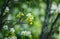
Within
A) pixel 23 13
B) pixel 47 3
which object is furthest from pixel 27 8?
pixel 47 3

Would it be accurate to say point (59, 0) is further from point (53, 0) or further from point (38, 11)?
point (38, 11)

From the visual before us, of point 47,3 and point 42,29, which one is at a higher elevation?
point 47,3

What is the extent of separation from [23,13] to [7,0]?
0.64 ft

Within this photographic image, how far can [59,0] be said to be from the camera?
190cm

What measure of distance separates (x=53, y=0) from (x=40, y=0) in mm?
125

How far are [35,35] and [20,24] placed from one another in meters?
0.18

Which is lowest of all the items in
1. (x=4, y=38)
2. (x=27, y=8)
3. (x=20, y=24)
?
(x=4, y=38)

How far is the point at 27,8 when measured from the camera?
1893mm

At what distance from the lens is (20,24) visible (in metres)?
1.88

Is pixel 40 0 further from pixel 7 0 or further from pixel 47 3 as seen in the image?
pixel 7 0

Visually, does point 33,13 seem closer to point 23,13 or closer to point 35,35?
point 23,13

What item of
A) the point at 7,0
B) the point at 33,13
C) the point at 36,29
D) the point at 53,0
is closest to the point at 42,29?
the point at 36,29

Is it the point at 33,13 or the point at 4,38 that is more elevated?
the point at 33,13

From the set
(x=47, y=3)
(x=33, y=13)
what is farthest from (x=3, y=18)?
(x=47, y=3)
